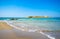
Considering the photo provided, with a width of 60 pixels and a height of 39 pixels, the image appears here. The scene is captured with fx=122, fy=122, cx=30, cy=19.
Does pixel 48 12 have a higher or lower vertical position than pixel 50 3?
lower

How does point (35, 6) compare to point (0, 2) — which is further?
Result: point (35, 6)

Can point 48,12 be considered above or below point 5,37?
above

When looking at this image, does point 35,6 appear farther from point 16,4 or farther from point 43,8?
point 16,4

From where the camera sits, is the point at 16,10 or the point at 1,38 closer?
the point at 1,38

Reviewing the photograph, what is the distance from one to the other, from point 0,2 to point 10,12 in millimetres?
542

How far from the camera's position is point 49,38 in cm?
311

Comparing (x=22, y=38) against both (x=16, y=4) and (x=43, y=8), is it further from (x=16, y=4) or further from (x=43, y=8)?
(x=43, y=8)

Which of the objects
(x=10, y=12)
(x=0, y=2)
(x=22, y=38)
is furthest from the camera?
(x=10, y=12)

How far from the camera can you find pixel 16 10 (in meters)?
4.52

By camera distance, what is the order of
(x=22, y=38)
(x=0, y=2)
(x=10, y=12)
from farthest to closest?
(x=10, y=12) → (x=0, y=2) → (x=22, y=38)

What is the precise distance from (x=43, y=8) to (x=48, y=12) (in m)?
0.26

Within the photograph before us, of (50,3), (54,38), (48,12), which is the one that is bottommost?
(54,38)

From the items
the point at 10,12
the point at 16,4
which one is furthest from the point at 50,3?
the point at 10,12

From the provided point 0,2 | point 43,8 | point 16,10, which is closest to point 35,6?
point 43,8
